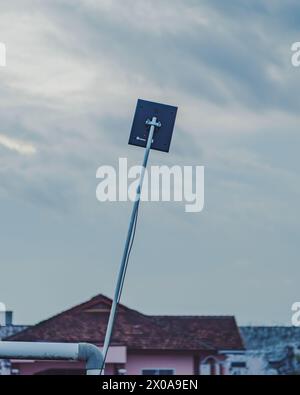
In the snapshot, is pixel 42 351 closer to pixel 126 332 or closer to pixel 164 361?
pixel 164 361

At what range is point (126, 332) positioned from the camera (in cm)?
2550

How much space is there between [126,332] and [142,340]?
1.64ft

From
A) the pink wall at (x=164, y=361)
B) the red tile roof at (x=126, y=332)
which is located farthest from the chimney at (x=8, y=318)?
the pink wall at (x=164, y=361)

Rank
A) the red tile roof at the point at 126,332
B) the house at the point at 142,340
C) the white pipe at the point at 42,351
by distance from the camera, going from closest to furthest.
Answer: the white pipe at the point at 42,351
the house at the point at 142,340
the red tile roof at the point at 126,332

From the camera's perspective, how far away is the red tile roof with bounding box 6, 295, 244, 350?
25125 mm

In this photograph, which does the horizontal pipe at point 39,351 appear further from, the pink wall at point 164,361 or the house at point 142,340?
the pink wall at point 164,361

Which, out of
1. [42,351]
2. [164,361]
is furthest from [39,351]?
[164,361]

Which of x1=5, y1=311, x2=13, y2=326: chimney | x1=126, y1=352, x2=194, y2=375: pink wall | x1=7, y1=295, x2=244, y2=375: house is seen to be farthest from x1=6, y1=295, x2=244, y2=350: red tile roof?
x1=5, y1=311, x2=13, y2=326: chimney

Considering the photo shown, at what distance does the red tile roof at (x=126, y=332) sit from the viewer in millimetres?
25125

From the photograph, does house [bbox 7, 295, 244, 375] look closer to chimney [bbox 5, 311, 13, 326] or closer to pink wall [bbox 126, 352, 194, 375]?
pink wall [bbox 126, 352, 194, 375]

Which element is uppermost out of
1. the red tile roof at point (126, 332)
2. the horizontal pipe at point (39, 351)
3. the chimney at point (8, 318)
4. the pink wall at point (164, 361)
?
the chimney at point (8, 318)

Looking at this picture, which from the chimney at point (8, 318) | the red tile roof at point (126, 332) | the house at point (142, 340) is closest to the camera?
the house at point (142, 340)
